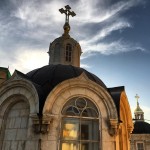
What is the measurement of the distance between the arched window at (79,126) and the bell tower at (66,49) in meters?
6.47

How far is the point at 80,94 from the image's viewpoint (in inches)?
479

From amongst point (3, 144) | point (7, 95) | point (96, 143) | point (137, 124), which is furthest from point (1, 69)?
point (137, 124)

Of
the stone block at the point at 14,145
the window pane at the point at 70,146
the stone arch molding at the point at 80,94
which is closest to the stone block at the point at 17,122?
the stone block at the point at 14,145

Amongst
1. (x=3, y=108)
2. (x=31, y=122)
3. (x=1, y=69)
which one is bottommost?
(x=31, y=122)

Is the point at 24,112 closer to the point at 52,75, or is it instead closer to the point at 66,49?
the point at 52,75

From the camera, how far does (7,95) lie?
42.0ft

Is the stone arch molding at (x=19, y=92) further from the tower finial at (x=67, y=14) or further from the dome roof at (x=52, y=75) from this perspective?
the tower finial at (x=67, y=14)

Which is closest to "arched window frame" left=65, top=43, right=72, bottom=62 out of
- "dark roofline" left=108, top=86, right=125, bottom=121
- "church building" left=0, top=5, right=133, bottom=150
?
"church building" left=0, top=5, right=133, bottom=150

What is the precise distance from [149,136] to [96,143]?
103 feet

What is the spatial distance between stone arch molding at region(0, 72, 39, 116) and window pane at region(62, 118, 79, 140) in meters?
1.69

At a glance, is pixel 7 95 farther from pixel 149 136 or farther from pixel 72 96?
pixel 149 136

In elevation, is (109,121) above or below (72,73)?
below

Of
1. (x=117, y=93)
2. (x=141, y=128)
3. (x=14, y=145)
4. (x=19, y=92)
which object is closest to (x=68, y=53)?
(x=117, y=93)

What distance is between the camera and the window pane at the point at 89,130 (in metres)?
11.6
